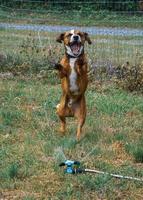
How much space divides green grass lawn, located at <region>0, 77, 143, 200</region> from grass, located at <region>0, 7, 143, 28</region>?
3774 mm

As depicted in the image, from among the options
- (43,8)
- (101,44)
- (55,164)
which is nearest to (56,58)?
(101,44)

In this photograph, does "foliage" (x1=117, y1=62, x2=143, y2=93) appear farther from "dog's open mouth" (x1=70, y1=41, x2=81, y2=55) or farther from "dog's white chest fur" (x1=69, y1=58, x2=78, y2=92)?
"dog's open mouth" (x1=70, y1=41, x2=81, y2=55)

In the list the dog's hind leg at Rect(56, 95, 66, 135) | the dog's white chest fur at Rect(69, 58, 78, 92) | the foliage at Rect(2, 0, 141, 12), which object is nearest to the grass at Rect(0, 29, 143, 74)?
the foliage at Rect(2, 0, 141, 12)

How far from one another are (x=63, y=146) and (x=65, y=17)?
327 inches

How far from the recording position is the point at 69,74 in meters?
6.84

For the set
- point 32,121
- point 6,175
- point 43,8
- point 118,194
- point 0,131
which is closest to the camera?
point 118,194

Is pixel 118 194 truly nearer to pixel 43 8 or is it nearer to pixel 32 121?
pixel 32 121

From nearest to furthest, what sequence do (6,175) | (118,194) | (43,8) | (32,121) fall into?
1. (118,194)
2. (6,175)
3. (32,121)
4. (43,8)

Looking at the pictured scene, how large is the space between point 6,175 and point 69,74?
1.61 metres

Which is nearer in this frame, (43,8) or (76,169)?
(76,169)

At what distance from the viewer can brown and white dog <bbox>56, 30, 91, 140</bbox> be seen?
6738mm

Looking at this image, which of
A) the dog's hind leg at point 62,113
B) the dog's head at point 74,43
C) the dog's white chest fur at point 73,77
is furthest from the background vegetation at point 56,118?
the dog's head at point 74,43

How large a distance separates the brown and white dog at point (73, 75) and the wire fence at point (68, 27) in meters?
3.90

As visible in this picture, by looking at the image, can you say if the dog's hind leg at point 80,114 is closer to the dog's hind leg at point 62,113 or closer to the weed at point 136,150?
the dog's hind leg at point 62,113
